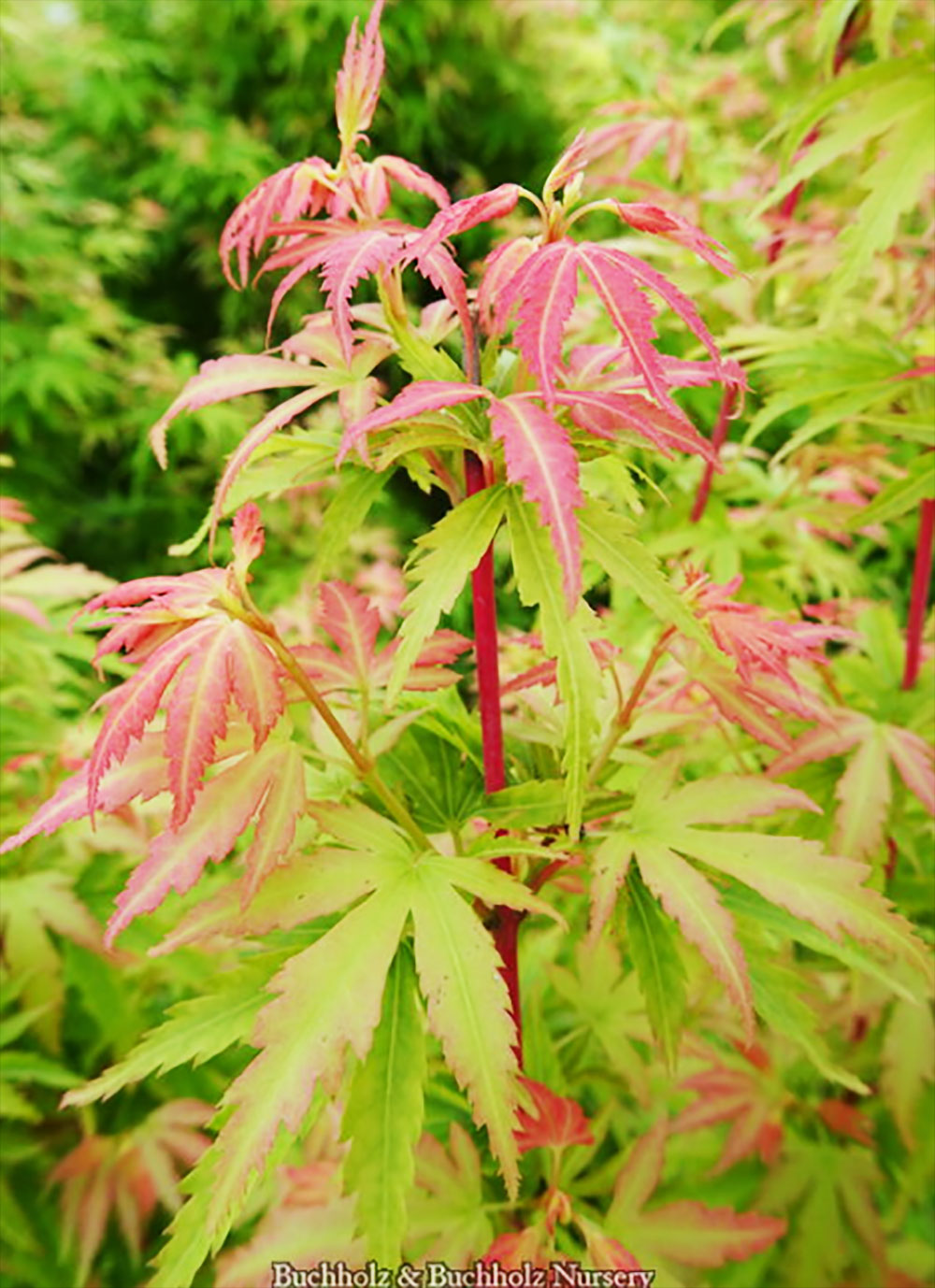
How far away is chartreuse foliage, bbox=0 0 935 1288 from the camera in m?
0.53

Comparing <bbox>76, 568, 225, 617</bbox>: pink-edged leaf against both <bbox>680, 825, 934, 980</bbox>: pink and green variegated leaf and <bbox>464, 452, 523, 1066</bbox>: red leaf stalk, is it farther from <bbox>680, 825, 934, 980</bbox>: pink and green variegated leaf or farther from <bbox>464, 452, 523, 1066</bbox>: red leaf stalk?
<bbox>680, 825, 934, 980</bbox>: pink and green variegated leaf

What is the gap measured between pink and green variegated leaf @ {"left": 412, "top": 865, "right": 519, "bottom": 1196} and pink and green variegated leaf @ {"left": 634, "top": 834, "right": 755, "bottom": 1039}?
11 cm

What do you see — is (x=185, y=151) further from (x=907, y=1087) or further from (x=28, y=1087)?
(x=907, y=1087)

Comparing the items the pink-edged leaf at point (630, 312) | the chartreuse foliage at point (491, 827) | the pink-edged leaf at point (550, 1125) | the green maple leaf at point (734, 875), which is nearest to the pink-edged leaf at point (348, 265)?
the chartreuse foliage at point (491, 827)

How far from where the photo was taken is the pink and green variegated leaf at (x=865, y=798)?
2.60 feet

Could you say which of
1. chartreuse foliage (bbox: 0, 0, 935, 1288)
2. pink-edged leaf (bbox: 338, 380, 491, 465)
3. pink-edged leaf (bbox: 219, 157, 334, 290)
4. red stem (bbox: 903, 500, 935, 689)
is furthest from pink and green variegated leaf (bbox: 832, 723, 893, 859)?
pink-edged leaf (bbox: 219, 157, 334, 290)

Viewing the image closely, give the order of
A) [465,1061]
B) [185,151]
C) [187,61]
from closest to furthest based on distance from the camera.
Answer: [465,1061]
[185,151]
[187,61]

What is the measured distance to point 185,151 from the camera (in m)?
2.74

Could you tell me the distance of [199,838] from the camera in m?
0.55

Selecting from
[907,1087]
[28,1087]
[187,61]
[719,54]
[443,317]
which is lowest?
[28,1087]

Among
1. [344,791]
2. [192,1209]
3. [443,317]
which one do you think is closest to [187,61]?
[443,317]

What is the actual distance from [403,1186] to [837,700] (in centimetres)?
60

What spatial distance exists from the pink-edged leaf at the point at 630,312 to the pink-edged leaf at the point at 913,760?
1.56 feet

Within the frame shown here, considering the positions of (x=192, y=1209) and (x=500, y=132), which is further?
(x=500, y=132)
